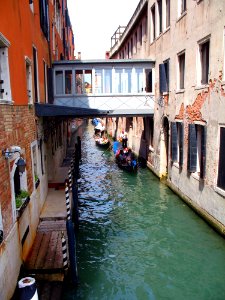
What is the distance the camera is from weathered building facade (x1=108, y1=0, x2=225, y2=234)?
8.46 meters

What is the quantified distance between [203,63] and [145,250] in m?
6.29

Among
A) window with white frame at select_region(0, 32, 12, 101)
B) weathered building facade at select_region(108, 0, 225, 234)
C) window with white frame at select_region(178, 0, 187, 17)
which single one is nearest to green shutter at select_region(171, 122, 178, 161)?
weathered building facade at select_region(108, 0, 225, 234)

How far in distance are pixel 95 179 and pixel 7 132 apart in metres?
10.1

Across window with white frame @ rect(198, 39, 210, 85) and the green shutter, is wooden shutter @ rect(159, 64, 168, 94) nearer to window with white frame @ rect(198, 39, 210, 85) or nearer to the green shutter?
the green shutter

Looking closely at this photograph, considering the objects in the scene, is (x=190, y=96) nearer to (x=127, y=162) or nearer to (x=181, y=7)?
(x=181, y=7)

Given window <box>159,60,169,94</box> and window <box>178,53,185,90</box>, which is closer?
window <box>178,53,185,90</box>

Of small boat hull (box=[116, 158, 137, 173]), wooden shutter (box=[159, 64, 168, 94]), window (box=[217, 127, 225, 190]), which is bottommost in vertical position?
small boat hull (box=[116, 158, 137, 173])

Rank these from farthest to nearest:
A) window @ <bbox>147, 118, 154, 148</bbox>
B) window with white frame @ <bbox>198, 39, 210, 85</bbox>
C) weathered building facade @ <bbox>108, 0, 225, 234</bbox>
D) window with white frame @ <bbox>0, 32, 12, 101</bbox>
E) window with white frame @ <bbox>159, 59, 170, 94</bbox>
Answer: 1. window @ <bbox>147, 118, 154, 148</bbox>
2. window with white frame @ <bbox>159, 59, 170, 94</bbox>
3. window with white frame @ <bbox>198, 39, 210, 85</bbox>
4. weathered building facade @ <bbox>108, 0, 225, 234</bbox>
5. window with white frame @ <bbox>0, 32, 12, 101</bbox>

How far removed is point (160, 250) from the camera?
26.0ft

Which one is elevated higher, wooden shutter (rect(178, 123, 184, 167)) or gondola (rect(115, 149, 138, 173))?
wooden shutter (rect(178, 123, 184, 167))

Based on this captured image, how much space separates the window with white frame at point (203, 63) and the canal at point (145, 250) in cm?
450

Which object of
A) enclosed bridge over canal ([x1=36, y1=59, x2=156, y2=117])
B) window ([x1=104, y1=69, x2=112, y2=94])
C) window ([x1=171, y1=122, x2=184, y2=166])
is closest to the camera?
window ([x1=171, y1=122, x2=184, y2=166])

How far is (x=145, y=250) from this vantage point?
7.95 m

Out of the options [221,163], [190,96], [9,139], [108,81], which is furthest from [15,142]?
[108,81]
